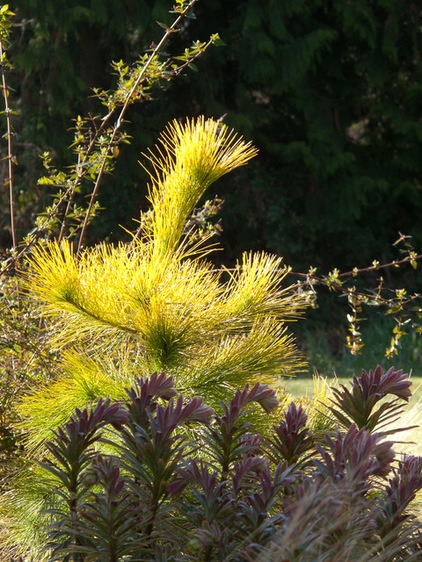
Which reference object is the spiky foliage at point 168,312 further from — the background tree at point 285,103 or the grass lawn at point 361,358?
the background tree at point 285,103

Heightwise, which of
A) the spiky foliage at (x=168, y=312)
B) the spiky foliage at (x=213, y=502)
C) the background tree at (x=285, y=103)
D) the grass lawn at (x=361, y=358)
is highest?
the background tree at (x=285, y=103)

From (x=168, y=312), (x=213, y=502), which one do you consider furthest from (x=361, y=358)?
(x=213, y=502)

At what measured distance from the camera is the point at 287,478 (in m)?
1.62

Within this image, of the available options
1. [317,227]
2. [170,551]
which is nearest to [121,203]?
[317,227]

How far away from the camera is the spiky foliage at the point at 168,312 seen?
2.39m

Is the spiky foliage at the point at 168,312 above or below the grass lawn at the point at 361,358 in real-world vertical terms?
below

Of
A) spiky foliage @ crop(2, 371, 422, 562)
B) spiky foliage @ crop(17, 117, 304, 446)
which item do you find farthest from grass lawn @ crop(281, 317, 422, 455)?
spiky foliage @ crop(2, 371, 422, 562)

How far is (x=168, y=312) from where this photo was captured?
2389mm

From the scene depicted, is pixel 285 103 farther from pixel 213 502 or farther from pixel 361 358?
pixel 213 502

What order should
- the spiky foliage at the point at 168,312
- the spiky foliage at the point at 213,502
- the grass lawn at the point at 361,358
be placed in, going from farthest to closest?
the grass lawn at the point at 361,358 < the spiky foliage at the point at 168,312 < the spiky foliage at the point at 213,502

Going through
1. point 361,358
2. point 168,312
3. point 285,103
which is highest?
point 285,103

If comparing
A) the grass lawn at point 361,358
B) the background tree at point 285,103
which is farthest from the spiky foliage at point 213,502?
the background tree at point 285,103

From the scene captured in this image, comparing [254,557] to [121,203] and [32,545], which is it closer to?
[32,545]

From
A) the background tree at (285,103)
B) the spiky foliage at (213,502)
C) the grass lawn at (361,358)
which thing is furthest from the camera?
the background tree at (285,103)
